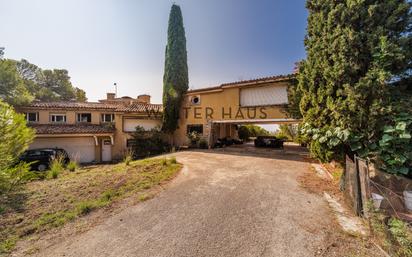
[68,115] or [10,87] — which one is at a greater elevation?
[10,87]

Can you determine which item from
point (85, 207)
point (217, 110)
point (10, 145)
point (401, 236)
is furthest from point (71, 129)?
point (401, 236)

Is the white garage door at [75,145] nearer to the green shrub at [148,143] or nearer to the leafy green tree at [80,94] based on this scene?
the green shrub at [148,143]

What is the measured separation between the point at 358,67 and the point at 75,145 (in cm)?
2250

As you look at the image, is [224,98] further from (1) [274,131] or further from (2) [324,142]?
(1) [274,131]

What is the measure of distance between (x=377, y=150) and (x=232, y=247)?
4356 millimetres

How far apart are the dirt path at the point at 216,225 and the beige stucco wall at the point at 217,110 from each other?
7947mm

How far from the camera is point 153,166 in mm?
9422

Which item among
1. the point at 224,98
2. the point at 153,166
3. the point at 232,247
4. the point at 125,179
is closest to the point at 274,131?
the point at 224,98

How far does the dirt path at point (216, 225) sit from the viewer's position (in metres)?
3.45

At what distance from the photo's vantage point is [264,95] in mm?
13914

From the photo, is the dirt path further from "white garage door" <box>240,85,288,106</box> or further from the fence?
"white garage door" <box>240,85,288,106</box>

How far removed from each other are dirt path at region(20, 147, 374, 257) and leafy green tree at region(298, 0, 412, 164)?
2147mm

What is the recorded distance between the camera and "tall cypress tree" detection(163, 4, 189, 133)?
18016mm

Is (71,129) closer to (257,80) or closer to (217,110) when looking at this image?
(217,110)
